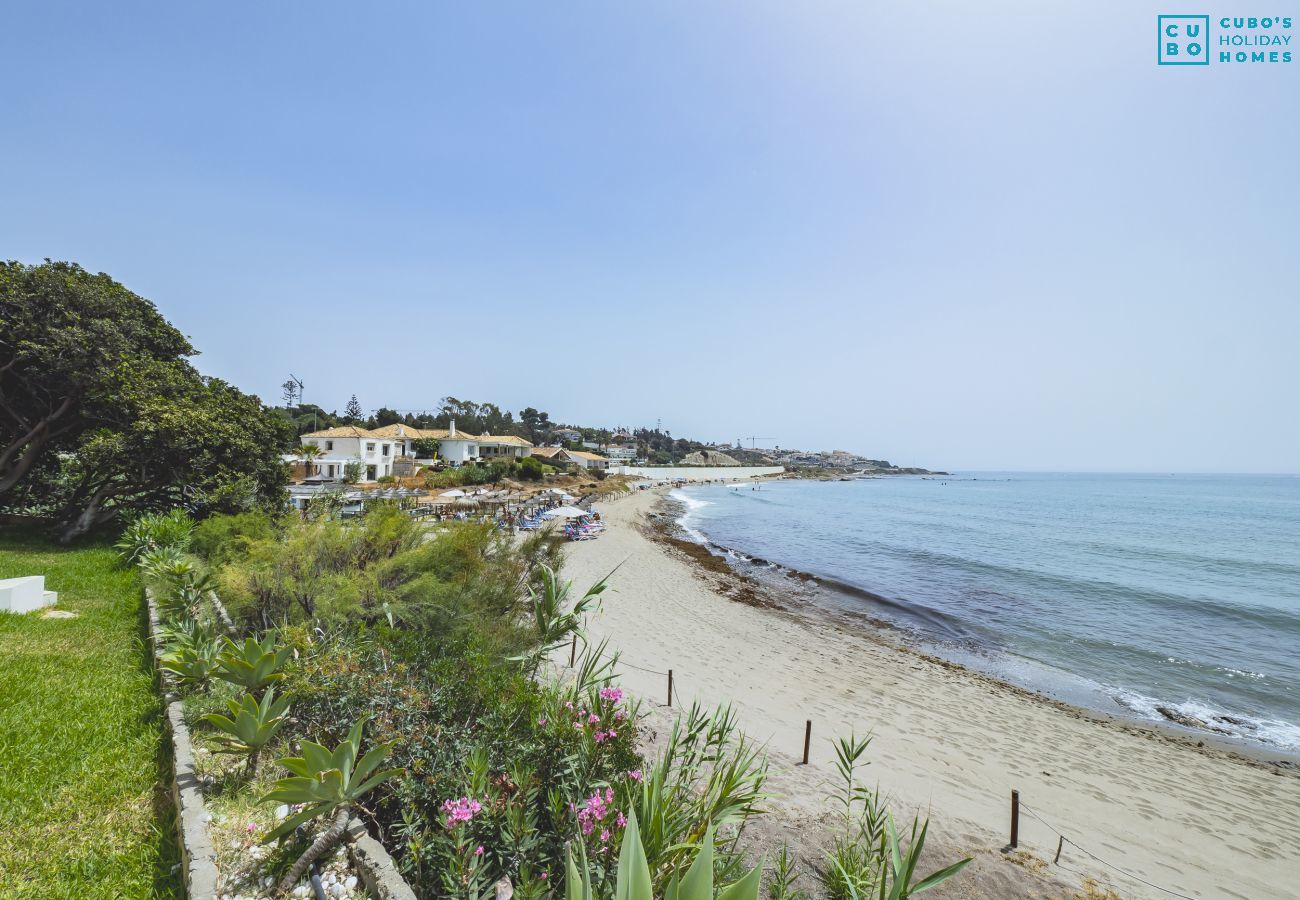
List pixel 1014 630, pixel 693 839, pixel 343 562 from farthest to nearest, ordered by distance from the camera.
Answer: pixel 1014 630 → pixel 343 562 → pixel 693 839

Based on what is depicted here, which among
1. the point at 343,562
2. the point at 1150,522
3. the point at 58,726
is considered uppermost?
the point at 343,562

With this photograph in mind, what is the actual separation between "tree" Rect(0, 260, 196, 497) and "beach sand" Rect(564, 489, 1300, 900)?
14489 millimetres

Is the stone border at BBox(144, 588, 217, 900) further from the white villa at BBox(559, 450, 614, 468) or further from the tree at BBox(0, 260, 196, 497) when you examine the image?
the white villa at BBox(559, 450, 614, 468)

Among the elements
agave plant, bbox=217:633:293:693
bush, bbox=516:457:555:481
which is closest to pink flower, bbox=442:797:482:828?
agave plant, bbox=217:633:293:693

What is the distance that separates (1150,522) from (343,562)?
57.6 metres

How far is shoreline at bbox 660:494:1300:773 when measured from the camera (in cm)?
942

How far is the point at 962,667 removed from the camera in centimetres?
1275

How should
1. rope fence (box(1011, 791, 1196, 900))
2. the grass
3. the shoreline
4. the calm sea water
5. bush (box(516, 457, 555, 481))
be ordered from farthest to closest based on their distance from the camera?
bush (box(516, 457, 555, 481)) → the calm sea water → the shoreline → rope fence (box(1011, 791, 1196, 900)) → the grass

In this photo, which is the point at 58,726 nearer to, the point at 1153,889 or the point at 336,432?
the point at 1153,889

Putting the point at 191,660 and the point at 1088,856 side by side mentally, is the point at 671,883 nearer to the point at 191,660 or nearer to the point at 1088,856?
the point at 191,660

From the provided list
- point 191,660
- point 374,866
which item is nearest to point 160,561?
point 191,660

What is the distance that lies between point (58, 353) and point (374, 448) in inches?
1171

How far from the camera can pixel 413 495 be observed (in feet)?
94.2

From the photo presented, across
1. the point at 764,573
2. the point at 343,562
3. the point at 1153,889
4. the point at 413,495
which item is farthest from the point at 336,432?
the point at 1153,889
